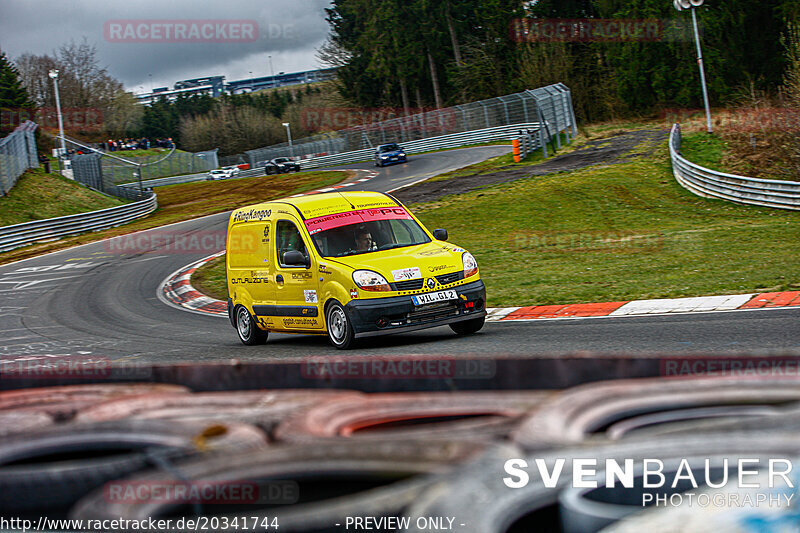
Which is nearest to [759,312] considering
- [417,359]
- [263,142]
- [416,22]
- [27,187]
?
[417,359]

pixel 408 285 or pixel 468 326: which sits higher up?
pixel 408 285

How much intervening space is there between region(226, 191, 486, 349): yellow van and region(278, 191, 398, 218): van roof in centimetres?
1

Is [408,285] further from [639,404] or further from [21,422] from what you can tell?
[639,404]

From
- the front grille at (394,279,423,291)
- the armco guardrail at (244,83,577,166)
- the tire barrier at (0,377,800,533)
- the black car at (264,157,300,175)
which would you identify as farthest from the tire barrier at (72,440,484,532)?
the black car at (264,157,300,175)

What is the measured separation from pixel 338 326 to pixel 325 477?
7.79 metres

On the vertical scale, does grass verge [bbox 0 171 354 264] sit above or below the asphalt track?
above

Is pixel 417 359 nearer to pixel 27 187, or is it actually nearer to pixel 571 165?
pixel 571 165

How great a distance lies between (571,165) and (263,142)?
77368 millimetres

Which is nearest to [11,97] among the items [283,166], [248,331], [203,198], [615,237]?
[283,166]

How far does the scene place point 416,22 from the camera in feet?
262

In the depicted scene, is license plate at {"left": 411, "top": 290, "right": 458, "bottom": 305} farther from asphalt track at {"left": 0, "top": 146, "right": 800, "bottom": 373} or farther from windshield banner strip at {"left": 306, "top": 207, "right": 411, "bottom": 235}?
windshield banner strip at {"left": 306, "top": 207, "right": 411, "bottom": 235}

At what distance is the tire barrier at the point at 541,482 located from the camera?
7.42ft

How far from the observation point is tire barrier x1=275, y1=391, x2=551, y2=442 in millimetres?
2936

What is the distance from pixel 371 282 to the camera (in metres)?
9.98
